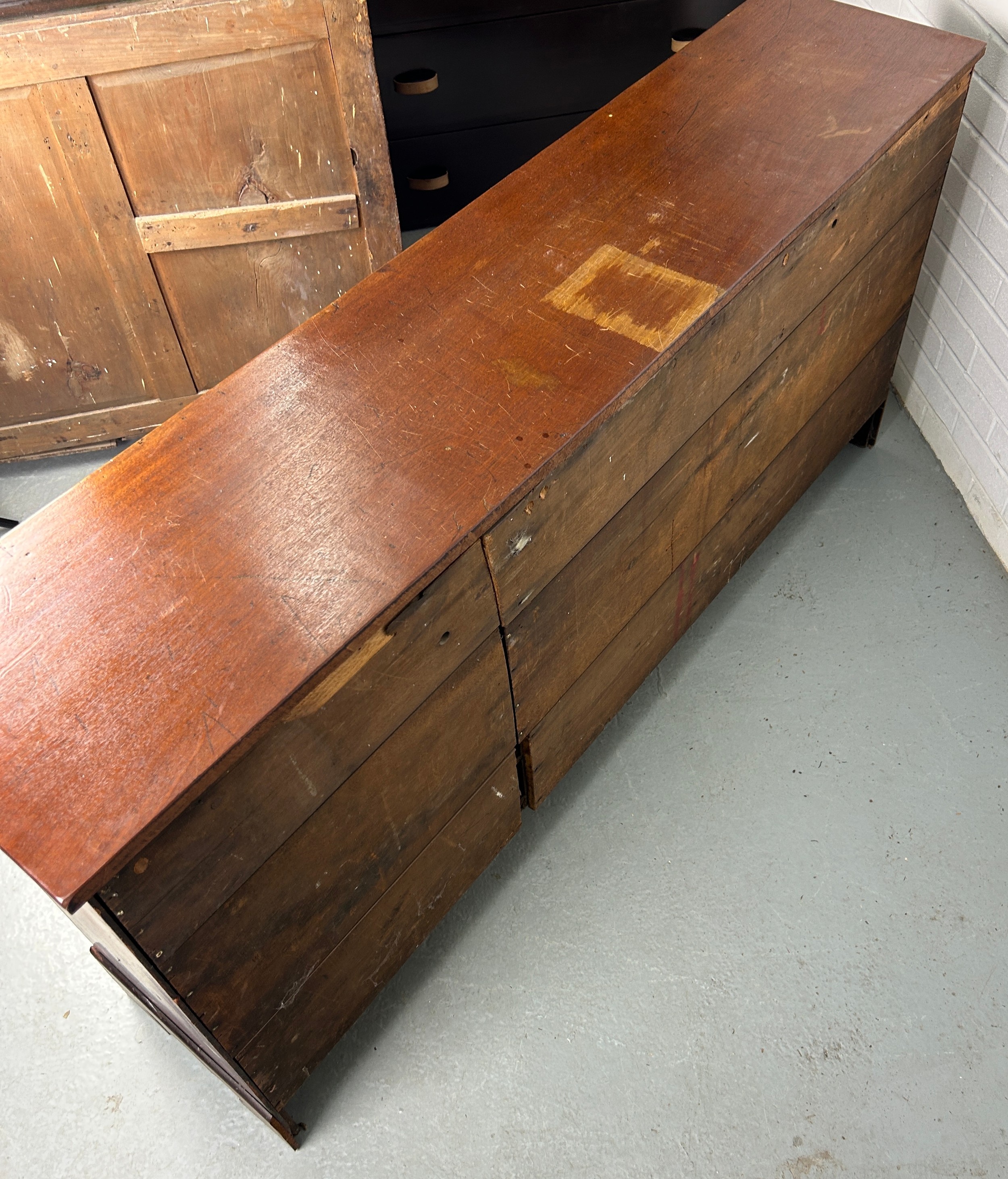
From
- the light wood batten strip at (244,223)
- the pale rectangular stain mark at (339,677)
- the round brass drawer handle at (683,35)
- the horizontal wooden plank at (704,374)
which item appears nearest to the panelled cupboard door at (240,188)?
Result: the light wood batten strip at (244,223)

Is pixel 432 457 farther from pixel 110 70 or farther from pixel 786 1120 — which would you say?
pixel 110 70

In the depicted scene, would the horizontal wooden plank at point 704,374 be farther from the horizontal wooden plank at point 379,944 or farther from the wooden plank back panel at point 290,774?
the horizontal wooden plank at point 379,944

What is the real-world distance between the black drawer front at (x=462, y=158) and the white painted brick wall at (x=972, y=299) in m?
0.91

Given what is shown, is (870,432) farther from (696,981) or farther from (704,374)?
(696,981)

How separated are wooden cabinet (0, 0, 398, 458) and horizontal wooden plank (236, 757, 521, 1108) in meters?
1.37

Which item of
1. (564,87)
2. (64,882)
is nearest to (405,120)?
(564,87)

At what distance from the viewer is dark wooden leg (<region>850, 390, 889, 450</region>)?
90.7 inches

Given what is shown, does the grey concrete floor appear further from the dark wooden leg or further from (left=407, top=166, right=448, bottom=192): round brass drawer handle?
(left=407, top=166, right=448, bottom=192): round brass drawer handle

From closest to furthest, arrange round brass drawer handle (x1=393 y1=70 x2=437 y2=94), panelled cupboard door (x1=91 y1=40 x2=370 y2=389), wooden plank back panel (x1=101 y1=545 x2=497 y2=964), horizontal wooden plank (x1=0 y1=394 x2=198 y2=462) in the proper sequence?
wooden plank back panel (x1=101 y1=545 x2=497 y2=964) < panelled cupboard door (x1=91 y1=40 x2=370 y2=389) < horizontal wooden plank (x1=0 y1=394 x2=198 y2=462) < round brass drawer handle (x1=393 y1=70 x2=437 y2=94)

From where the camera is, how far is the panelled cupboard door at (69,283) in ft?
6.41

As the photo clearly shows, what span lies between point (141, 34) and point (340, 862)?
1.62 meters

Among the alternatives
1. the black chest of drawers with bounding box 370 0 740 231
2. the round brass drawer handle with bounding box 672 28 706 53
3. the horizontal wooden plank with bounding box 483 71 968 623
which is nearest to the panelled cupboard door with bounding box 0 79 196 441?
the black chest of drawers with bounding box 370 0 740 231

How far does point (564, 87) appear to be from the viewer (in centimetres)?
280

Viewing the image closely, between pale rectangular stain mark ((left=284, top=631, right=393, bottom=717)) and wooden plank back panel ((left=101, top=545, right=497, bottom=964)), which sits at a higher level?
pale rectangular stain mark ((left=284, top=631, right=393, bottom=717))
